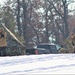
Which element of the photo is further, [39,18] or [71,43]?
[39,18]

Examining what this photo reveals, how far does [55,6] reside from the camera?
45844 mm

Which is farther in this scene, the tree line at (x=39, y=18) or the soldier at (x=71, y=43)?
the tree line at (x=39, y=18)

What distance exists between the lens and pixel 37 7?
44812 mm

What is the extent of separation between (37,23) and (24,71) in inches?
1703

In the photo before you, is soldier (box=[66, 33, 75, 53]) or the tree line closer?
soldier (box=[66, 33, 75, 53])

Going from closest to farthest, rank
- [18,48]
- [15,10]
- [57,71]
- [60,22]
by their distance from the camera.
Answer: [57,71]
[18,48]
[15,10]
[60,22]

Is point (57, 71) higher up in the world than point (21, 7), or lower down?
lower down

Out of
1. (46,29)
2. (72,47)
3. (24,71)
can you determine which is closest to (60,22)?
(46,29)

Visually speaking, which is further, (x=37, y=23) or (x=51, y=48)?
(x=37, y=23)

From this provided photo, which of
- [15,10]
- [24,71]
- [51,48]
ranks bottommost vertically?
[51,48]

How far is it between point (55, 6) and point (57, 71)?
43.5m

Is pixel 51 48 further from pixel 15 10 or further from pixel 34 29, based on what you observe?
pixel 34 29

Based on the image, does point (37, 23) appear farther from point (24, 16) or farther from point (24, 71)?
point (24, 71)

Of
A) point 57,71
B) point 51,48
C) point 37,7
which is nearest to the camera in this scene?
point 57,71
